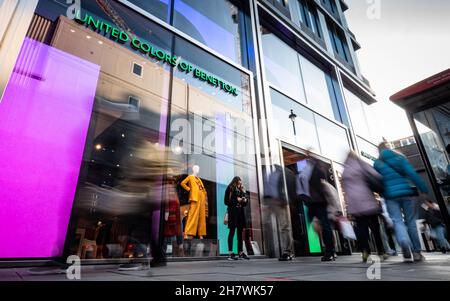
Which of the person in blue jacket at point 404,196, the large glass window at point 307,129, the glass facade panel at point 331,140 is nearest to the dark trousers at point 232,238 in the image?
the person in blue jacket at point 404,196

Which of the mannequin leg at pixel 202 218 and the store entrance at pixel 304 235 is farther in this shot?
the store entrance at pixel 304 235

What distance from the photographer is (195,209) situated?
4.81 meters

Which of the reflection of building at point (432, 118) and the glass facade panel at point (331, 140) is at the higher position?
the glass facade panel at point (331, 140)

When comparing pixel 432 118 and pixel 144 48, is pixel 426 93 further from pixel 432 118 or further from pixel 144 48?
pixel 144 48

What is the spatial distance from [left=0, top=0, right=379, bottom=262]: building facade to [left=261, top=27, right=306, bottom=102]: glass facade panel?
6cm

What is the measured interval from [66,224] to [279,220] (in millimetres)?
4314

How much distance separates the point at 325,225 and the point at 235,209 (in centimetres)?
171

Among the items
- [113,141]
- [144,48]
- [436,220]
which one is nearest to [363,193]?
[113,141]

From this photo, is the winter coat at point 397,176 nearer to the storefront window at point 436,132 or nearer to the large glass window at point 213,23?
the storefront window at point 436,132

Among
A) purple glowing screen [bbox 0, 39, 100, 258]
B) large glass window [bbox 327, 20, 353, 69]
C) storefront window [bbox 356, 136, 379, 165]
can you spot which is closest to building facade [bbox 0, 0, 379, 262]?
purple glowing screen [bbox 0, 39, 100, 258]

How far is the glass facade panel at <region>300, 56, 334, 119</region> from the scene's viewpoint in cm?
962

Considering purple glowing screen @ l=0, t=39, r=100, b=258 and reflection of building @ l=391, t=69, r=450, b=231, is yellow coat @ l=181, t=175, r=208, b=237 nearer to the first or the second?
purple glowing screen @ l=0, t=39, r=100, b=258

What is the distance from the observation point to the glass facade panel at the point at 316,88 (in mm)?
9625

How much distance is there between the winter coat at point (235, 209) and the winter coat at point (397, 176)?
256 centimetres
